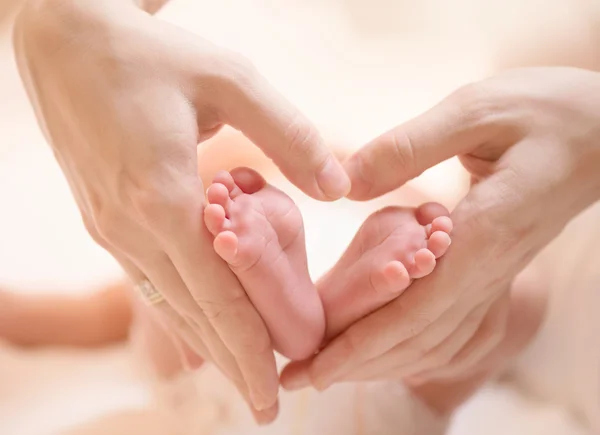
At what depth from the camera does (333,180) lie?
0.57m

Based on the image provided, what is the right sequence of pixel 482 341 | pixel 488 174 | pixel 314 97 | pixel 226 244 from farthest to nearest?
pixel 314 97
pixel 482 341
pixel 488 174
pixel 226 244

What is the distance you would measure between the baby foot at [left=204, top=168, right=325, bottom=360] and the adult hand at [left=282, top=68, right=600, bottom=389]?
6 centimetres

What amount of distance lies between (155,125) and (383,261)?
0.23m

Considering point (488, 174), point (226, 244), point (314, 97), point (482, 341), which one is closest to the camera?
point (226, 244)

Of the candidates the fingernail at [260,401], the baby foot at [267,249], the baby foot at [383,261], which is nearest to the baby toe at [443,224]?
the baby foot at [383,261]

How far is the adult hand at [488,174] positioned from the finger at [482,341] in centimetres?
9

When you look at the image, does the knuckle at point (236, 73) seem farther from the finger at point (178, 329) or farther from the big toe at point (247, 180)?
the finger at point (178, 329)

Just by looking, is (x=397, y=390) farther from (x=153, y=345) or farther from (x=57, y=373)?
(x=57, y=373)

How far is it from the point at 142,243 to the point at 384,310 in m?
0.23

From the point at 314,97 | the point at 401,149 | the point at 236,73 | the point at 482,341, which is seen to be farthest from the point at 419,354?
the point at 314,97

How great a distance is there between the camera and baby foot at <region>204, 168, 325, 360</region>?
530mm

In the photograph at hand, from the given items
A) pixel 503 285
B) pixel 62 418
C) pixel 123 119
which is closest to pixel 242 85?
pixel 123 119

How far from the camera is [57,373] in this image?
3.12ft

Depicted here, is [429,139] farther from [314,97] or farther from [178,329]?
[314,97]
